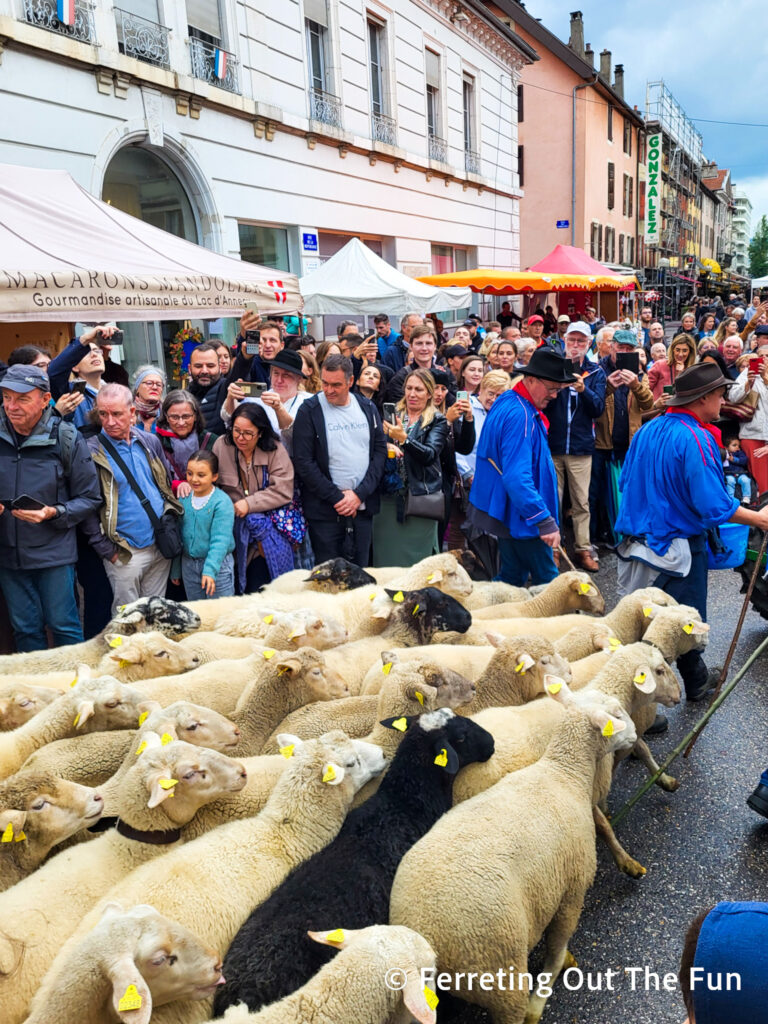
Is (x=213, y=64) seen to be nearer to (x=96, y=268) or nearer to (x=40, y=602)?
(x=96, y=268)

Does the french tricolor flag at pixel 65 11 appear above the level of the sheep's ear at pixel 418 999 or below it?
above

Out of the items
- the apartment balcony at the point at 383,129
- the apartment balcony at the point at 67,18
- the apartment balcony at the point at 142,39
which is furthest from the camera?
the apartment balcony at the point at 383,129

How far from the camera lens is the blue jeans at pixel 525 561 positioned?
15.9 ft

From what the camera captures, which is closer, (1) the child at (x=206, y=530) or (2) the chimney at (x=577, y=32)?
(1) the child at (x=206, y=530)

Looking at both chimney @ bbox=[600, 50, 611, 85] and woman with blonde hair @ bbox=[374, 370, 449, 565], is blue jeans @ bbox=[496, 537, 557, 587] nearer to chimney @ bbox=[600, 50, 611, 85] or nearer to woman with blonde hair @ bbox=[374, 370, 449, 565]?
woman with blonde hair @ bbox=[374, 370, 449, 565]

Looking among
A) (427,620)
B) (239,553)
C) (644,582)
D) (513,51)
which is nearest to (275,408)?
(239,553)

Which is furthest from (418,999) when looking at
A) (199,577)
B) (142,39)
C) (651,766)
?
(142,39)

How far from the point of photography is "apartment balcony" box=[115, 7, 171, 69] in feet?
33.6

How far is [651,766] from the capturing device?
346cm

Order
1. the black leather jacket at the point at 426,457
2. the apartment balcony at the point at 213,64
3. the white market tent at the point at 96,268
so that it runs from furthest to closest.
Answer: the apartment balcony at the point at 213,64 → the black leather jacket at the point at 426,457 → the white market tent at the point at 96,268

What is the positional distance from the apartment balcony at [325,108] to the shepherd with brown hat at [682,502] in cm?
1332

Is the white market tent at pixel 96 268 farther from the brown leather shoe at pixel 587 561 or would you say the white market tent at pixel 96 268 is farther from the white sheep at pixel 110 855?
the brown leather shoe at pixel 587 561

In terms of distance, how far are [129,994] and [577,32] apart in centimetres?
4951

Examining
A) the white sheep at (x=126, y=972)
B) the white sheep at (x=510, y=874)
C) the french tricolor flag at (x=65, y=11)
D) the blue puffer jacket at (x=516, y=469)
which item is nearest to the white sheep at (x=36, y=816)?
the white sheep at (x=126, y=972)
